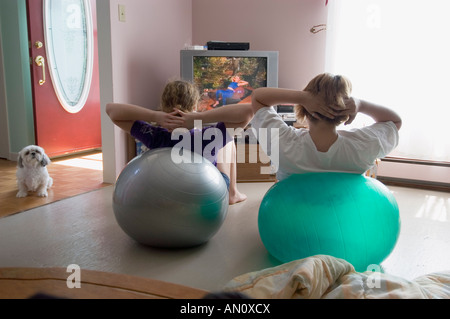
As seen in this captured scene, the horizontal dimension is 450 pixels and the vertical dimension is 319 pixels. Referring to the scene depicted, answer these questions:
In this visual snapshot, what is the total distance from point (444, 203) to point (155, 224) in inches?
82.0

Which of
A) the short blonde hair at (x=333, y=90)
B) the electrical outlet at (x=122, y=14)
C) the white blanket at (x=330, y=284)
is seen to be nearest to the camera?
the white blanket at (x=330, y=284)

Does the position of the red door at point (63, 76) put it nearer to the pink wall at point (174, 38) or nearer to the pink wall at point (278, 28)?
the pink wall at point (174, 38)

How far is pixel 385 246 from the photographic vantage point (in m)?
1.48

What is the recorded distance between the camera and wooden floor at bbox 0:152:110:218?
8.32ft

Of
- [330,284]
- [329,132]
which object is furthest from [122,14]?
[330,284]

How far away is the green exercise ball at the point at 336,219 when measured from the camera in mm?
1432

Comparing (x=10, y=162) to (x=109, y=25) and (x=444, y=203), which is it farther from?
(x=444, y=203)

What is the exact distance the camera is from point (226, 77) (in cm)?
339

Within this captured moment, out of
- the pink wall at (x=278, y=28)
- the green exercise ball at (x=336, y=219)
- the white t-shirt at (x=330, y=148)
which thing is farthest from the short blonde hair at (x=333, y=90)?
the pink wall at (x=278, y=28)

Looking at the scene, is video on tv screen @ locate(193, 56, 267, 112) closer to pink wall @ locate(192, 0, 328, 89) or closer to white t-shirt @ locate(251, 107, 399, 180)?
pink wall @ locate(192, 0, 328, 89)

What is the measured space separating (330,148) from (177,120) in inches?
28.0

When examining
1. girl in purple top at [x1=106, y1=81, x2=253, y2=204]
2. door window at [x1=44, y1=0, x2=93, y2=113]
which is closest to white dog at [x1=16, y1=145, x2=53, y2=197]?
girl in purple top at [x1=106, y1=81, x2=253, y2=204]

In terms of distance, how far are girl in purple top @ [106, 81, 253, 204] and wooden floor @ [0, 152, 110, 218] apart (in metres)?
1.06
